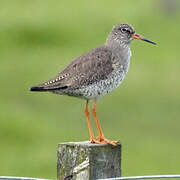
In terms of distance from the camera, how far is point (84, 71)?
9.98m

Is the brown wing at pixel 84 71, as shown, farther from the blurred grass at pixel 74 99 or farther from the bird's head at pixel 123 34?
the blurred grass at pixel 74 99

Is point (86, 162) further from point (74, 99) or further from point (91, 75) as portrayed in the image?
point (74, 99)

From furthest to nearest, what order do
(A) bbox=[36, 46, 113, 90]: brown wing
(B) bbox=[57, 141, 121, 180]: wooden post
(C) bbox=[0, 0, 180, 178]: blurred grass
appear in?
(C) bbox=[0, 0, 180, 178]: blurred grass
(A) bbox=[36, 46, 113, 90]: brown wing
(B) bbox=[57, 141, 121, 180]: wooden post

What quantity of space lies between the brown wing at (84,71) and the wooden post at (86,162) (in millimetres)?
1952

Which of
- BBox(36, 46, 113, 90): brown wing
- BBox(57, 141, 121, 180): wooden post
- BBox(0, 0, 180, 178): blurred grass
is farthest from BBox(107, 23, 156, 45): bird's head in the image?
BBox(0, 0, 180, 178): blurred grass

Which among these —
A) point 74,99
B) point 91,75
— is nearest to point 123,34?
point 91,75

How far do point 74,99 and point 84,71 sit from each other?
51.0 ft

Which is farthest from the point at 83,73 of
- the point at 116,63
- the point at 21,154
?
the point at 21,154

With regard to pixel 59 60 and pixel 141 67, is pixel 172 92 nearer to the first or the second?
pixel 141 67

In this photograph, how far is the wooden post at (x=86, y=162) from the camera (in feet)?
25.3

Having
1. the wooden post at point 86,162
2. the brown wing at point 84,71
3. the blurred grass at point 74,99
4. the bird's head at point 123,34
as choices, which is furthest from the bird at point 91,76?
the blurred grass at point 74,99

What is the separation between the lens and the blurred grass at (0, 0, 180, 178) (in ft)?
71.4

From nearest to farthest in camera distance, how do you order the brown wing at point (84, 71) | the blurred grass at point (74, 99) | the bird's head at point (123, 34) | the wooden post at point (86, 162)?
the wooden post at point (86, 162) < the brown wing at point (84, 71) < the bird's head at point (123, 34) < the blurred grass at point (74, 99)

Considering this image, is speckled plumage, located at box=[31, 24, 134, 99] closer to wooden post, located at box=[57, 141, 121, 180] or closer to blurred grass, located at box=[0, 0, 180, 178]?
wooden post, located at box=[57, 141, 121, 180]
